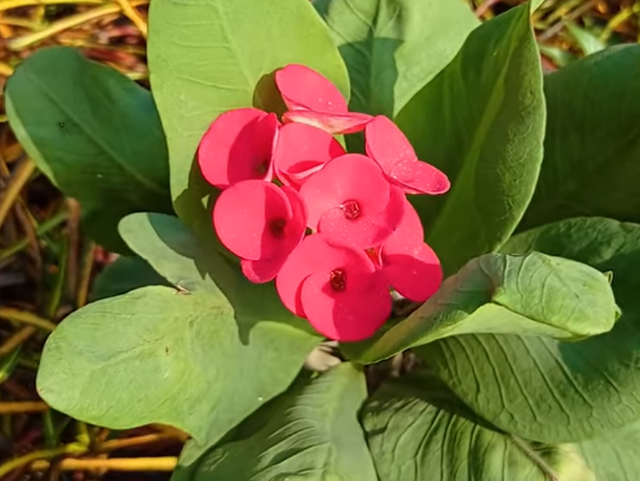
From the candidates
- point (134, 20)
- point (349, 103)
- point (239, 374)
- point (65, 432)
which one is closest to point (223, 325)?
point (239, 374)

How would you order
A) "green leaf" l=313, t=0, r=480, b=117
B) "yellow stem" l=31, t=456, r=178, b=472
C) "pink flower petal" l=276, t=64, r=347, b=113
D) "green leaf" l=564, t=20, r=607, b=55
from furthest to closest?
"green leaf" l=564, t=20, r=607, b=55
"yellow stem" l=31, t=456, r=178, b=472
"green leaf" l=313, t=0, r=480, b=117
"pink flower petal" l=276, t=64, r=347, b=113

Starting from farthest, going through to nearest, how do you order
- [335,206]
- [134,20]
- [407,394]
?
[134,20], [407,394], [335,206]

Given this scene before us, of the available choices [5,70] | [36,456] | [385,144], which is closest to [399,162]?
[385,144]

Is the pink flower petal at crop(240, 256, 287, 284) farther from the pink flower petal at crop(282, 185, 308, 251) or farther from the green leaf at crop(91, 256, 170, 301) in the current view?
the green leaf at crop(91, 256, 170, 301)

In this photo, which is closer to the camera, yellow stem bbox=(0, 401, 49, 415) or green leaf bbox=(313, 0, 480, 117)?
green leaf bbox=(313, 0, 480, 117)

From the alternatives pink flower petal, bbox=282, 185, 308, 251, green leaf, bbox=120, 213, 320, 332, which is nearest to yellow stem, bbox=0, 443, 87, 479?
green leaf, bbox=120, 213, 320, 332

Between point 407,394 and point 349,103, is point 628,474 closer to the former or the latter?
point 407,394

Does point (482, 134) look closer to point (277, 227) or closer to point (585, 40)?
point (277, 227)
